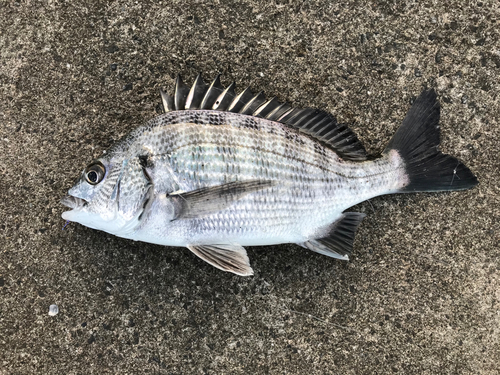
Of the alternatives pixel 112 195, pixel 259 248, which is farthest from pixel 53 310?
pixel 259 248

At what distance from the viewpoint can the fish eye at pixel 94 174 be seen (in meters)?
1.78

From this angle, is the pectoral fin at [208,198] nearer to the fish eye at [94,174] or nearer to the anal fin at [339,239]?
the fish eye at [94,174]

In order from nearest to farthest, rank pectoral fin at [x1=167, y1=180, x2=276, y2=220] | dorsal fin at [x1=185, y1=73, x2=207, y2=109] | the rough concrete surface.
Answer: pectoral fin at [x1=167, y1=180, x2=276, y2=220]
dorsal fin at [x1=185, y1=73, x2=207, y2=109]
the rough concrete surface

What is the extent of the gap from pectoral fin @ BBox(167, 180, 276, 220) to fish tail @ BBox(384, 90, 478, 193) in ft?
2.82

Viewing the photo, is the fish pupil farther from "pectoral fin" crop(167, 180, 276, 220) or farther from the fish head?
A: "pectoral fin" crop(167, 180, 276, 220)

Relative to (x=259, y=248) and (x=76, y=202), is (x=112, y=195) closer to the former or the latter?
(x=76, y=202)

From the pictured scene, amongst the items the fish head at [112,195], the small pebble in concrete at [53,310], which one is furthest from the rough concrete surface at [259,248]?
the fish head at [112,195]

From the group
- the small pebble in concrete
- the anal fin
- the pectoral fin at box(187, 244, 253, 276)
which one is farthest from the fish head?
the anal fin

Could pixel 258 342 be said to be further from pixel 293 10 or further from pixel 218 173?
pixel 293 10

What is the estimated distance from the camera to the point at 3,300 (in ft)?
7.01

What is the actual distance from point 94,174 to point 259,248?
3.31 feet

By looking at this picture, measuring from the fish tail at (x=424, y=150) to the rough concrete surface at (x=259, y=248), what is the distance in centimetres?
17

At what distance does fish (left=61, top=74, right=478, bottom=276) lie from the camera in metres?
1.77

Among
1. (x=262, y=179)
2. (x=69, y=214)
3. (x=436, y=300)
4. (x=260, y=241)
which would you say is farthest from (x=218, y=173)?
(x=436, y=300)
